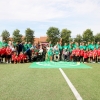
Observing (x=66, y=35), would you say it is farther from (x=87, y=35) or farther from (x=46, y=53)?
(x=46, y=53)

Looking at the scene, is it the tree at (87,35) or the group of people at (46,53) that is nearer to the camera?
the group of people at (46,53)

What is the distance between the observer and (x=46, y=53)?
21953 millimetres

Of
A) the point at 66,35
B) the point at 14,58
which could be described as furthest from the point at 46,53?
the point at 66,35

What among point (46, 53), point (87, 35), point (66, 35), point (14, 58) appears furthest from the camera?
point (87, 35)

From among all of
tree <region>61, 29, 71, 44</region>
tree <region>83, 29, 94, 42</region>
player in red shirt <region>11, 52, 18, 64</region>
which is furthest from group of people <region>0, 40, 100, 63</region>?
tree <region>83, 29, 94, 42</region>

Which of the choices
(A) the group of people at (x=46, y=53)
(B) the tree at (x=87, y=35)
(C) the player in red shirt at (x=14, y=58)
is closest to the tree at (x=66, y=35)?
(B) the tree at (x=87, y=35)

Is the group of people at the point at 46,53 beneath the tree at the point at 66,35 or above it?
beneath

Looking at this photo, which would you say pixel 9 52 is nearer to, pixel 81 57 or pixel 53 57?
pixel 53 57

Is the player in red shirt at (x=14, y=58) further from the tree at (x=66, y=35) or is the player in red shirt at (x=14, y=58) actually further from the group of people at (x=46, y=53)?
the tree at (x=66, y=35)

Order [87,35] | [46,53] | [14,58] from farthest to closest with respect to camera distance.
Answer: [87,35] → [46,53] → [14,58]

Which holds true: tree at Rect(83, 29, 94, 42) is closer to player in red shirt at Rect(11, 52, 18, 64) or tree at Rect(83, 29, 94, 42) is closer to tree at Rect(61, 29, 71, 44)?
tree at Rect(61, 29, 71, 44)

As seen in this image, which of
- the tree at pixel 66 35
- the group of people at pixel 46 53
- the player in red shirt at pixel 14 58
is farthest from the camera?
the tree at pixel 66 35

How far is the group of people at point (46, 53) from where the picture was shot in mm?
19250

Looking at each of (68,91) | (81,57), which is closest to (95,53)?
(81,57)
